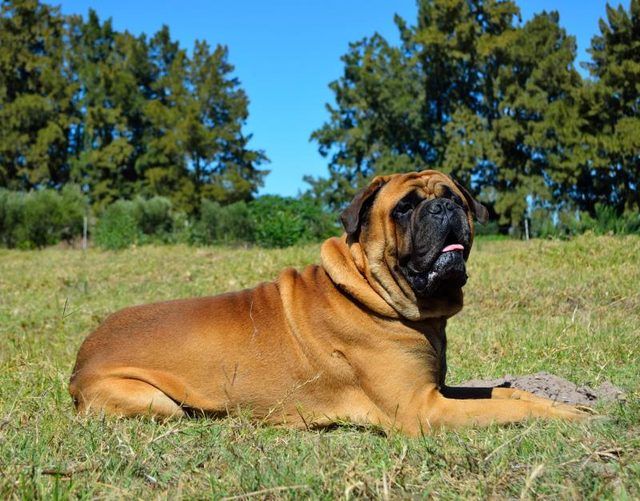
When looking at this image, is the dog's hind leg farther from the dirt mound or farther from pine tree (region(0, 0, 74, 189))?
pine tree (region(0, 0, 74, 189))

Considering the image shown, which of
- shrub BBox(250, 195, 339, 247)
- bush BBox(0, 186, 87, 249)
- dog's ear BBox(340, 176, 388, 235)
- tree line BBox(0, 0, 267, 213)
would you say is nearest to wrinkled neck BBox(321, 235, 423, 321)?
dog's ear BBox(340, 176, 388, 235)

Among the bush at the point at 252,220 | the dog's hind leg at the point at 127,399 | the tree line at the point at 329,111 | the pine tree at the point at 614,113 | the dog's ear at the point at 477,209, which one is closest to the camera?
the dog's hind leg at the point at 127,399

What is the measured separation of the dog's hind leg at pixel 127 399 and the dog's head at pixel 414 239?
1.35 m

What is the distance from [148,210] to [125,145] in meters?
18.1

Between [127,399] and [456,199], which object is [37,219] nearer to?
[127,399]

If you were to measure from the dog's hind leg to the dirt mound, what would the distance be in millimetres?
2155

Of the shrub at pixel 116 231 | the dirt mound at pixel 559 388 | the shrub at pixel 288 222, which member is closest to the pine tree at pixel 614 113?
the shrub at pixel 288 222

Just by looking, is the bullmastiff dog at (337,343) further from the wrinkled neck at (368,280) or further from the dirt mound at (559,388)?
the dirt mound at (559,388)

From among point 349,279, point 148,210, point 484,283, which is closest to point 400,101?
point 148,210

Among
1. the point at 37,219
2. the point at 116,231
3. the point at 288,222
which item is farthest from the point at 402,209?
the point at 37,219

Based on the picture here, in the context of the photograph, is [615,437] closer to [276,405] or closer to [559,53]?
[276,405]

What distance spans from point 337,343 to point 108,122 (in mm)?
42114

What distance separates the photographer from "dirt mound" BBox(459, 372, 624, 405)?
4.00 m

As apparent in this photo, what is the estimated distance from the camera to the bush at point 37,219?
24.1 metres
